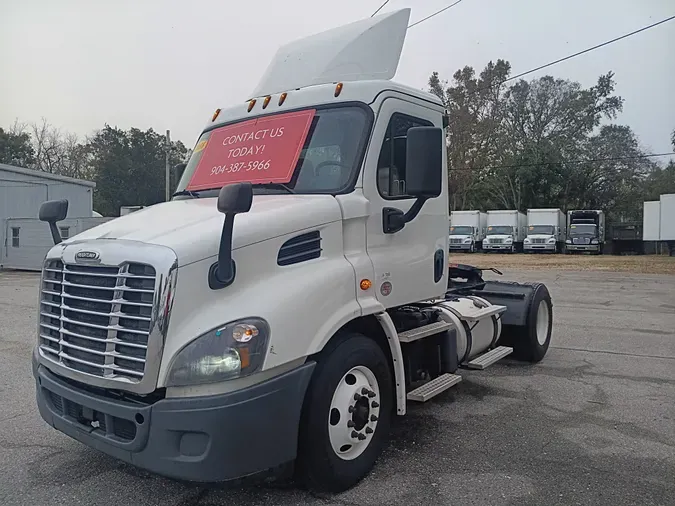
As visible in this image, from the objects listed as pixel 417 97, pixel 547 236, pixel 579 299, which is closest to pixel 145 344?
pixel 417 97

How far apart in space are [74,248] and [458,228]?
38615 millimetres

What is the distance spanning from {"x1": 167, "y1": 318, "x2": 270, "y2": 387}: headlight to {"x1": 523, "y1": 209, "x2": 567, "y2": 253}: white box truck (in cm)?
3792

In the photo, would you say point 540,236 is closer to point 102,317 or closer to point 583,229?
point 583,229

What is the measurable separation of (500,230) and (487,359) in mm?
35316

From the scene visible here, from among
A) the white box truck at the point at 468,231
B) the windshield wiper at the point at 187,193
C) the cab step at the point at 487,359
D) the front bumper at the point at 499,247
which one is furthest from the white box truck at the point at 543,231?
the windshield wiper at the point at 187,193

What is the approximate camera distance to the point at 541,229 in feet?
128

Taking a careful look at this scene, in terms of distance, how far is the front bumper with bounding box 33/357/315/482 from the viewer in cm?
305

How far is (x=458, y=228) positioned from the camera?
40.8 meters

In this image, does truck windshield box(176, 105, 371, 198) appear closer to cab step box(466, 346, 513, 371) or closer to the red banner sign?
the red banner sign

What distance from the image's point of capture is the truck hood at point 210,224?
3.30 metres

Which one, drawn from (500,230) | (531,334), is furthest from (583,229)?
(531,334)

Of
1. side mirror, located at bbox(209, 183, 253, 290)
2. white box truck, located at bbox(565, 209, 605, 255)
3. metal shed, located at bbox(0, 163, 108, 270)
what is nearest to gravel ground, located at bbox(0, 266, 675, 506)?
side mirror, located at bbox(209, 183, 253, 290)

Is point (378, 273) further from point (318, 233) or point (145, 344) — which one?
point (145, 344)

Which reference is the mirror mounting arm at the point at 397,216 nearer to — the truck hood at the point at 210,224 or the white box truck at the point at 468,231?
the truck hood at the point at 210,224
